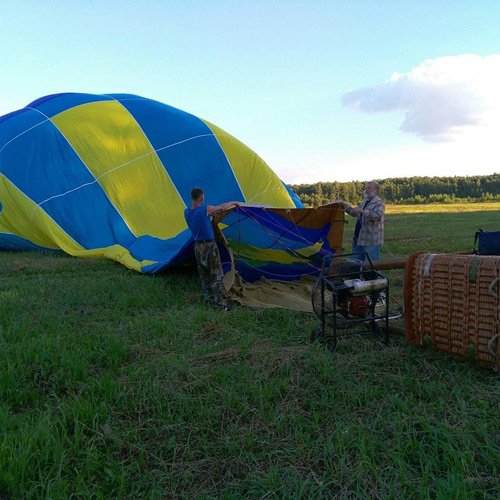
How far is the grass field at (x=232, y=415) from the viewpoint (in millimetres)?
1708

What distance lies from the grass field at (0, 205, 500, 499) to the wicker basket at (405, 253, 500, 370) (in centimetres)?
11

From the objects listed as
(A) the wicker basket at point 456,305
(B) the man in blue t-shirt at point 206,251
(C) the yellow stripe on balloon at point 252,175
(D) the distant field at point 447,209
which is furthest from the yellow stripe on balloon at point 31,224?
(D) the distant field at point 447,209

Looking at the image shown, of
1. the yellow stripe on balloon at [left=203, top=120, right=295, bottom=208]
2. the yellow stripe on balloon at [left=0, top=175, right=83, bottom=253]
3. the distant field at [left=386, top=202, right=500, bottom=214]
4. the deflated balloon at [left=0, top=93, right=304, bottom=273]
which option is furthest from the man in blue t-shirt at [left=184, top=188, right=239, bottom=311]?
the distant field at [left=386, top=202, right=500, bottom=214]

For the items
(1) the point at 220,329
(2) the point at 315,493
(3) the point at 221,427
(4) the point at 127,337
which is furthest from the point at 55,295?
(2) the point at 315,493

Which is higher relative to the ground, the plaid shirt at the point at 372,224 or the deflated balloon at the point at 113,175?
the deflated balloon at the point at 113,175

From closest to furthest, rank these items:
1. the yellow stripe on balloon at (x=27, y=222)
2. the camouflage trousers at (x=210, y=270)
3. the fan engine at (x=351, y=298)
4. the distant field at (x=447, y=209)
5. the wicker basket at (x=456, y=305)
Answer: the wicker basket at (x=456, y=305)
the fan engine at (x=351, y=298)
the camouflage trousers at (x=210, y=270)
the yellow stripe on balloon at (x=27, y=222)
the distant field at (x=447, y=209)

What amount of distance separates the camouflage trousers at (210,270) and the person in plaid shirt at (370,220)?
156 cm

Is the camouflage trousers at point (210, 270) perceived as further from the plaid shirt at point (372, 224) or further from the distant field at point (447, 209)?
the distant field at point (447, 209)

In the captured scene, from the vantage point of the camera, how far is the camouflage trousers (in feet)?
14.0

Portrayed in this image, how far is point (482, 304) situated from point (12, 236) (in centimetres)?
732

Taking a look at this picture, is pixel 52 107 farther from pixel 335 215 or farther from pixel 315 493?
pixel 315 493

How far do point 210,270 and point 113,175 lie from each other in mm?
3393

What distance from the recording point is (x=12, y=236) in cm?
761

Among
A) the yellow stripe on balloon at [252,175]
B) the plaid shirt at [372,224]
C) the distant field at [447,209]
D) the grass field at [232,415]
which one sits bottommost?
the grass field at [232,415]
